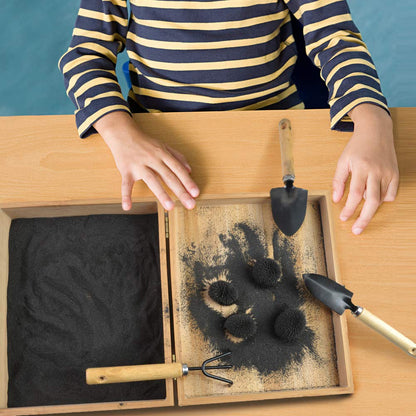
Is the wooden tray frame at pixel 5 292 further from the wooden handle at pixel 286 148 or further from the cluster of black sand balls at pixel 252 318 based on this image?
the wooden handle at pixel 286 148

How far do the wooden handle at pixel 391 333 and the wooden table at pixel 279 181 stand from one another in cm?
3

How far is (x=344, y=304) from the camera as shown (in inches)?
23.1

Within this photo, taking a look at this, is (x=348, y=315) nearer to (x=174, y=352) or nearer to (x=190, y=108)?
(x=174, y=352)

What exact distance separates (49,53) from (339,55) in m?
1.20

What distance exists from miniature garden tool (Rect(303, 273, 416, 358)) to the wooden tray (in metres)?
0.02

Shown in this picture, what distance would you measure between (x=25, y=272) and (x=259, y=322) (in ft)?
1.08

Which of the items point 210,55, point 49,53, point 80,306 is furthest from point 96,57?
point 49,53

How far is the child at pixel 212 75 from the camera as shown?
662 millimetres

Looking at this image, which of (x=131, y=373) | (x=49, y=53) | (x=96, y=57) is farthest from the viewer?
(x=49, y=53)

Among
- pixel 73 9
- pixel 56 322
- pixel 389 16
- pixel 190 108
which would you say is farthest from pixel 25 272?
pixel 389 16

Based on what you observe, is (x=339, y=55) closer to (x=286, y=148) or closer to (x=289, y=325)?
(x=286, y=148)

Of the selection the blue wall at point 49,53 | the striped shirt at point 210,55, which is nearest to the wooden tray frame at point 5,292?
the striped shirt at point 210,55

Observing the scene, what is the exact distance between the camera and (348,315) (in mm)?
614

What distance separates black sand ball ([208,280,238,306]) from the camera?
2.00 ft
